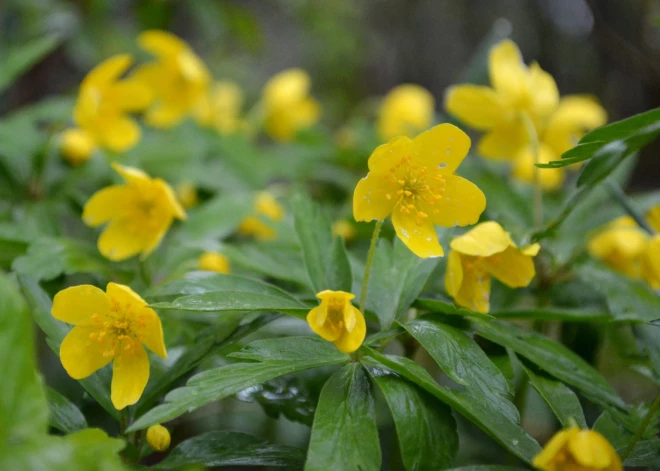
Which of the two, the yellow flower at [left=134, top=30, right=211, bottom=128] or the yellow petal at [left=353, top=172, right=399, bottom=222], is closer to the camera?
the yellow petal at [left=353, top=172, right=399, bottom=222]

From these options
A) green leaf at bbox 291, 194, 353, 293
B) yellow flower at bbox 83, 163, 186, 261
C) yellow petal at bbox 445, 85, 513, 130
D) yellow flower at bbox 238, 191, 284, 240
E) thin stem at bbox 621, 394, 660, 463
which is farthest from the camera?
yellow flower at bbox 238, 191, 284, 240

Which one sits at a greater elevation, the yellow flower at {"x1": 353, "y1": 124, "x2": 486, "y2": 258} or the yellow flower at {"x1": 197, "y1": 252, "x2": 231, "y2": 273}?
the yellow flower at {"x1": 353, "y1": 124, "x2": 486, "y2": 258}

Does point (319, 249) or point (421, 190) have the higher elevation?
point (421, 190)

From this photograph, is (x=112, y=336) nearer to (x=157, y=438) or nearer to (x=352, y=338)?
(x=157, y=438)

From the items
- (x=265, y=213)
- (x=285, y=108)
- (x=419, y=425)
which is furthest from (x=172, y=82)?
(x=419, y=425)

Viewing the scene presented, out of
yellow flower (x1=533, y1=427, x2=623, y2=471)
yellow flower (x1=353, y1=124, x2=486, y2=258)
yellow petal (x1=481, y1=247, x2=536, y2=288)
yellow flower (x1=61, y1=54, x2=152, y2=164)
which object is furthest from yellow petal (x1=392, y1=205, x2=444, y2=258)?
yellow flower (x1=61, y1=54, x2=152, y2=164)

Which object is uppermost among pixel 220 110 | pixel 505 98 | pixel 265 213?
pixel 505 98

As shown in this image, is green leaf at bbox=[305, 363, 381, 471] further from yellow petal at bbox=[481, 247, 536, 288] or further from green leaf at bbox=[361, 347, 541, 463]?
yellow petal at bbox=[481, 247, 536, 288]

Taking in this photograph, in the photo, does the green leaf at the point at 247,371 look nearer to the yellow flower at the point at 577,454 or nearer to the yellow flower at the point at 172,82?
the yellow flower at the point at 577,454
